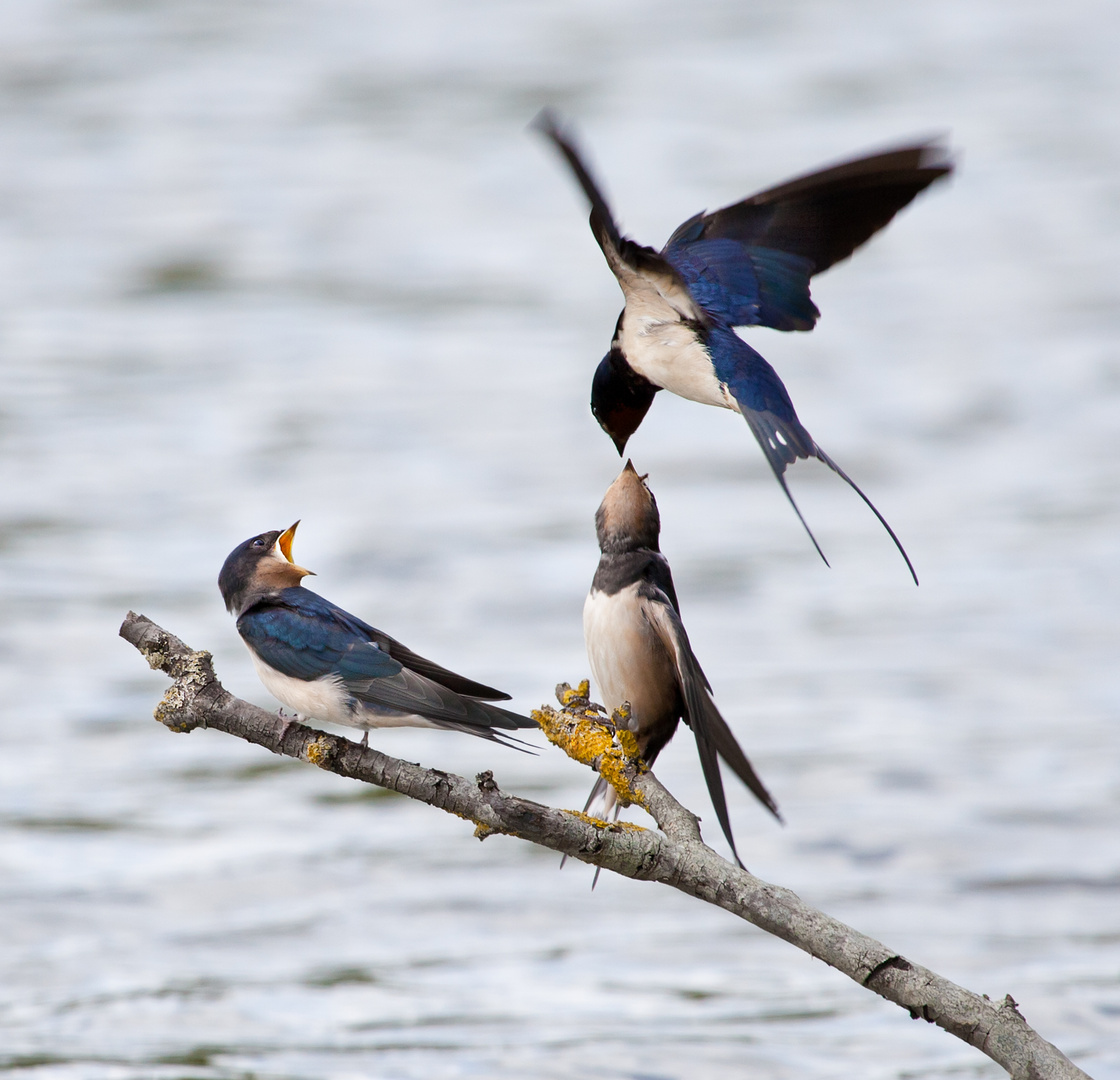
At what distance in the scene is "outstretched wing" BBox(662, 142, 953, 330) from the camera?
564cm

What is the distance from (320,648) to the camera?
5219 mm

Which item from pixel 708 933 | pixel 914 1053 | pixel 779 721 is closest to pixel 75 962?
pixel 708 933

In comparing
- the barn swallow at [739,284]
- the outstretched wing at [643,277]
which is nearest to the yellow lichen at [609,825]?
the barn swallow at [739,284]

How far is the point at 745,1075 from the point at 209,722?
4.88 metres

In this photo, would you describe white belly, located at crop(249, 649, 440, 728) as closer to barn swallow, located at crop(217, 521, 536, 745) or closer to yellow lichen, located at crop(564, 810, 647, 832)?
barn swallow, located at crop(217, 521, 536, 745)

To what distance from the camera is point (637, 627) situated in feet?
18.6

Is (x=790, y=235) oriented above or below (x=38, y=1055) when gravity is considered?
above

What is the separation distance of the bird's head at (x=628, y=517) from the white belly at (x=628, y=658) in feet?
0.54

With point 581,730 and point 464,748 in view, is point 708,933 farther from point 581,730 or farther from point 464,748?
point 581,730

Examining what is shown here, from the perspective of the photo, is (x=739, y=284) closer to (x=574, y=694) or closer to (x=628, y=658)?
(x=628, y=658)

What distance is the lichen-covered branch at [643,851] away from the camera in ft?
14.8

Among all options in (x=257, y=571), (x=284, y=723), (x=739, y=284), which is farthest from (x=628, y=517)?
(x=284, y=723)

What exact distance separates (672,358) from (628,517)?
27.7 inches

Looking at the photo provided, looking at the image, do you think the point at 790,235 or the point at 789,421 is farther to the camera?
the point at 790,235
